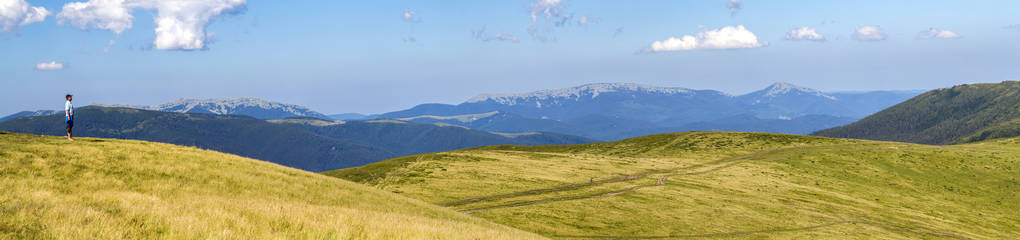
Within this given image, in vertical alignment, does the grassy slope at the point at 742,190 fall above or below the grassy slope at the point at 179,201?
below

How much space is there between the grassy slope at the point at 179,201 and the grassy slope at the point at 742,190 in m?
15.0

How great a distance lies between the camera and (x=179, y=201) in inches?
812

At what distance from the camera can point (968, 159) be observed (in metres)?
97.6

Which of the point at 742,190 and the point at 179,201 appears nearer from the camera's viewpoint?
the point at 179,201

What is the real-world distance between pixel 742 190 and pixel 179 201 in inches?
2683

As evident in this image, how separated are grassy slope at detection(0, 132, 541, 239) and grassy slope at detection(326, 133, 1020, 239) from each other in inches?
590

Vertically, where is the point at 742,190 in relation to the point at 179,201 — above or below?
below

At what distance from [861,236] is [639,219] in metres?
20.5

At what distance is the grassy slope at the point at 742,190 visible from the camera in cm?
4844

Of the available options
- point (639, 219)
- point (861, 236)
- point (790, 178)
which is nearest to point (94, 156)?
point (639, 219)

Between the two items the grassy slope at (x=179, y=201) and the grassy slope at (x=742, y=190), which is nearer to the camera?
the grassy slope at (x=179, y=201)

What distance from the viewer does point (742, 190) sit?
71.6 meters

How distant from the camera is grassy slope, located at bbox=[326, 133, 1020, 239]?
48.4m

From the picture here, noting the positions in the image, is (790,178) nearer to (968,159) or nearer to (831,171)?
(831,171)
